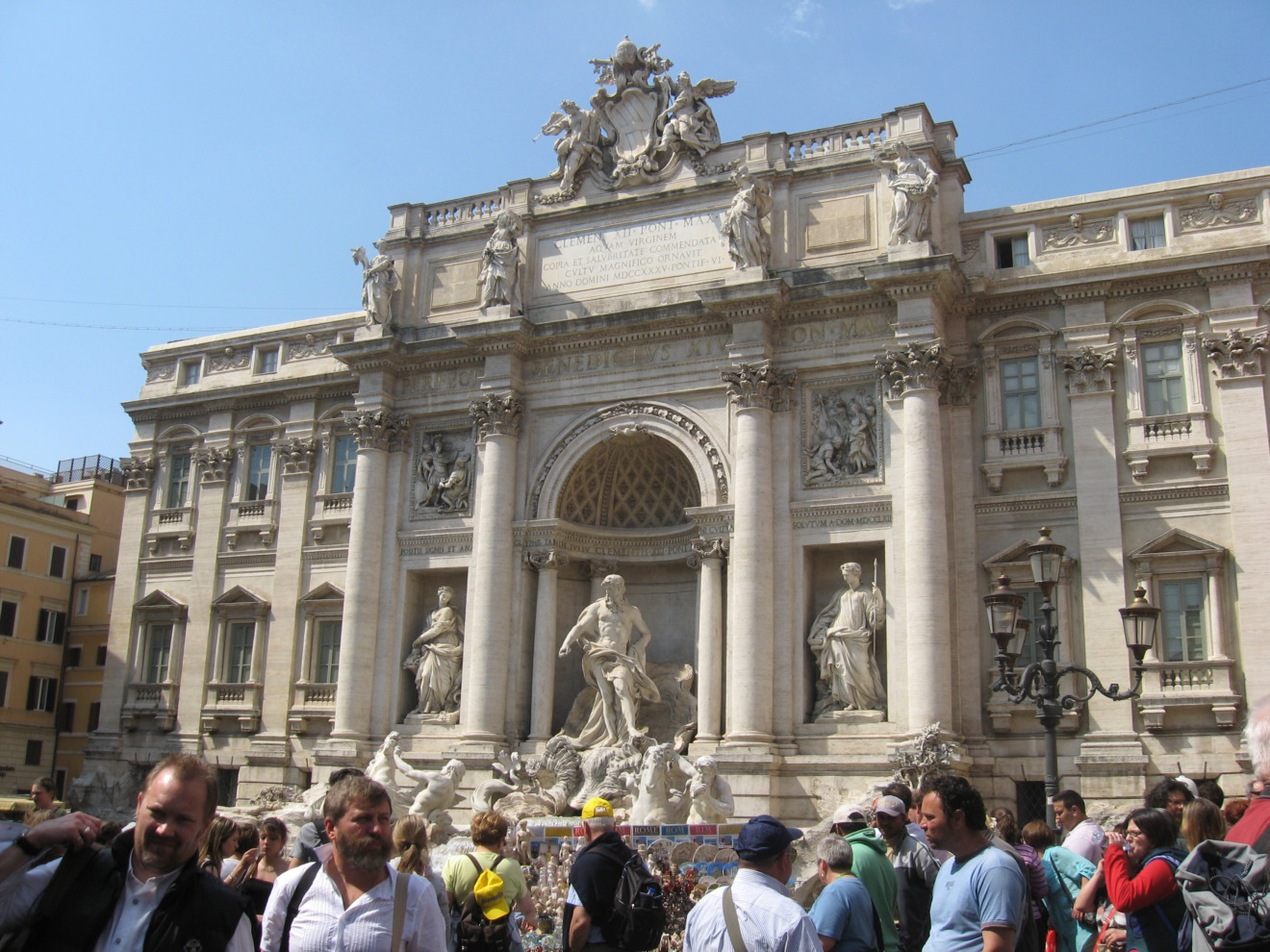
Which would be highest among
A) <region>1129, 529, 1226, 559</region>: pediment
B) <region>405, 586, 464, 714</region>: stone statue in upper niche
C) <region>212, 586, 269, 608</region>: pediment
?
<region>1129, 529, 1226, 559</region>: pediment

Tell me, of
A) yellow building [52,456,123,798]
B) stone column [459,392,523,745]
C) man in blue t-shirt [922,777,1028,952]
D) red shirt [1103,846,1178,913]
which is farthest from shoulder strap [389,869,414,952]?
yellow building [52,456,123,798]

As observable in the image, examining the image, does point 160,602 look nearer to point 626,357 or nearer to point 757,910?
point 626,357

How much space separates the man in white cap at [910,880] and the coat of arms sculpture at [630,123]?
20737 millimetres

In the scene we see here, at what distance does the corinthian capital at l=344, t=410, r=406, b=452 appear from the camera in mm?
27797

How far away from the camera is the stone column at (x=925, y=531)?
850 inches

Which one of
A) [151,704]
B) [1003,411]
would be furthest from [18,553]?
[1003,411]

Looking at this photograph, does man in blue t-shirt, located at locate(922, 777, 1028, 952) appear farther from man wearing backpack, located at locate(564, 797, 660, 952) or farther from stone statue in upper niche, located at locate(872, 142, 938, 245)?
stone statue in upper niche, located at locate(872, 142, 938, 245)

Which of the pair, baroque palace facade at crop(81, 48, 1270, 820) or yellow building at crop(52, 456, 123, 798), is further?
yellow building at crop(52, 456, 123, 798)

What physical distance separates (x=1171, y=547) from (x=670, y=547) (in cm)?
1007

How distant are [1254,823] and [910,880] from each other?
3.64 m

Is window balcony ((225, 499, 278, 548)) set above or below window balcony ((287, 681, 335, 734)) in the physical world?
above

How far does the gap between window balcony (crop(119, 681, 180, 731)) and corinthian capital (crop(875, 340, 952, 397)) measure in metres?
19.0

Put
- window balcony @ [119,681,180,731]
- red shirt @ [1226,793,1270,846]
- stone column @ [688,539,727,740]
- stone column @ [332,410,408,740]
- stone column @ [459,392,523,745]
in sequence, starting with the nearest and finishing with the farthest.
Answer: red shirt @ [1226,793,1270,846], stone column @ [688,539,727,740], stone column @ [459,392,523,745], stone column @ [332,410,408,740], window balcony @ [119,681,180,731]

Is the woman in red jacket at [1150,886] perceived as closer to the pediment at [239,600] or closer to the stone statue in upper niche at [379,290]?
the stone statue in upper niche at [379,290]
